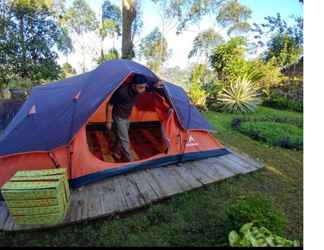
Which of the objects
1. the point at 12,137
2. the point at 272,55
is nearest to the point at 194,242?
the point at 12,137

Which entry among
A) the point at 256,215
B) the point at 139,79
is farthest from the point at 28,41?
the point at 256,215

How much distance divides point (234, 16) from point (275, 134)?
705 inches

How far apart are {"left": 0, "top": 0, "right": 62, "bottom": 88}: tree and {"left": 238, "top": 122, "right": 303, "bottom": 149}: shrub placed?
5502 millimetres

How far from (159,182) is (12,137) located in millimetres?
1641

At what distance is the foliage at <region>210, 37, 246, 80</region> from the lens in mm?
8555

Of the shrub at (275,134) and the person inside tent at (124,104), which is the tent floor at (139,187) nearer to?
the person inside tent at (124,104)

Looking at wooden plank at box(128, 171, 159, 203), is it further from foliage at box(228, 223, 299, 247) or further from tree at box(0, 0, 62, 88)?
tree at box(0, 0, 62, 88)

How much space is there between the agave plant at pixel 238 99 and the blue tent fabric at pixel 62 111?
488cm

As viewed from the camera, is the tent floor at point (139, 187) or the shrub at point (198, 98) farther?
the shrub at point (198, 98)

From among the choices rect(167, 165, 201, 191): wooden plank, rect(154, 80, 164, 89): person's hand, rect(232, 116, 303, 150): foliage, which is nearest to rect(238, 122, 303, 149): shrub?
rect(232, 116, 303, 150): foliage

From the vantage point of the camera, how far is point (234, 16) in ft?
64.1

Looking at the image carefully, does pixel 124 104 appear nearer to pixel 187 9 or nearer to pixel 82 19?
pixel 82 19

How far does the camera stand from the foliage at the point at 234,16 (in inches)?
748

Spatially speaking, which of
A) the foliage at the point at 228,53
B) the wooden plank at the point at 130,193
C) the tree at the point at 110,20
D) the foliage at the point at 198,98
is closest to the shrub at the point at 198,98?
the foliage at the point at 198,98
